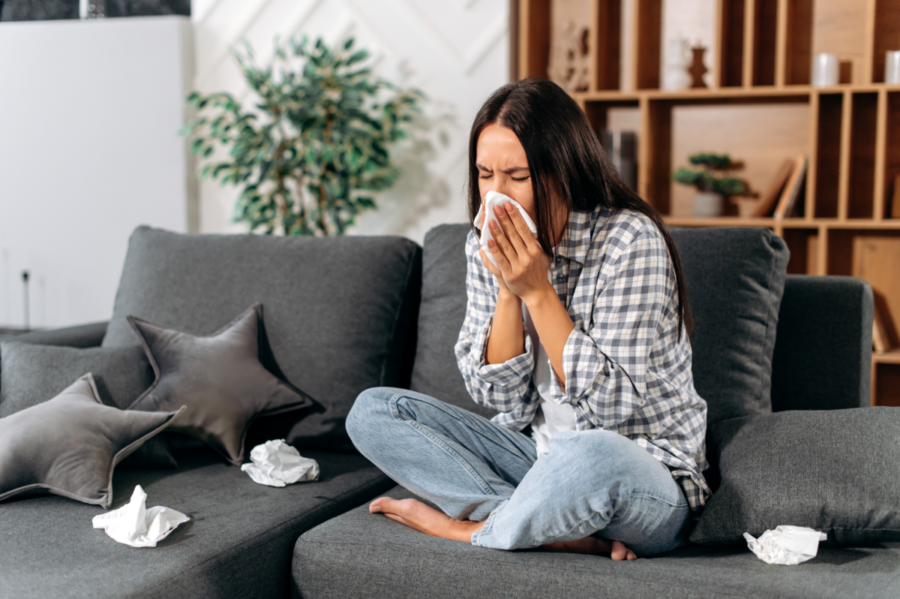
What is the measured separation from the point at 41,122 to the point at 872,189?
3.61m

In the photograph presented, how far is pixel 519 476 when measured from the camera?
1423mm

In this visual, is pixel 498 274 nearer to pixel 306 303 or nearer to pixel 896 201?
pixel 306 303

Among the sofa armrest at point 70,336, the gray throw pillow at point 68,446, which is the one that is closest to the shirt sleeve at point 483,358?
the gray throw pillow at point 68,446

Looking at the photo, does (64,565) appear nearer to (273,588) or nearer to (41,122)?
(273,588)

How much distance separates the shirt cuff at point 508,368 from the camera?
134 centimetres

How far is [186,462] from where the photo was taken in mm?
1670

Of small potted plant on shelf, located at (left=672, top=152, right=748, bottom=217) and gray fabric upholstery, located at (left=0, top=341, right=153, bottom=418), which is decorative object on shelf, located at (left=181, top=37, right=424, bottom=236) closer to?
small potted plant on shelf, located at (left=672, top=152, right=748, bottom=217)

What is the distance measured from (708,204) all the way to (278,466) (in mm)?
2023

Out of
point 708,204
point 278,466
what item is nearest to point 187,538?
point 278,466

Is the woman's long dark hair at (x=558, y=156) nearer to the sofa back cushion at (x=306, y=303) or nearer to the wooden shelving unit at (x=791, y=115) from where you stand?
the sofa back cushion at (x=306, y=303)

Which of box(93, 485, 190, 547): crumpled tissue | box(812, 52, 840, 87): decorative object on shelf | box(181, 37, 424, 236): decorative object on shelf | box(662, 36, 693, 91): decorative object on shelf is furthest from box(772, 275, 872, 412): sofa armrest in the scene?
box(181, 37, 424, 236): decorative object on shelf

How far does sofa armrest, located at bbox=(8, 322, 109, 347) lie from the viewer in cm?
187

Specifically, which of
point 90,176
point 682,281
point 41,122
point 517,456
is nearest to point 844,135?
point 682,281

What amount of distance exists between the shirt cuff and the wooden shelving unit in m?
1.78
